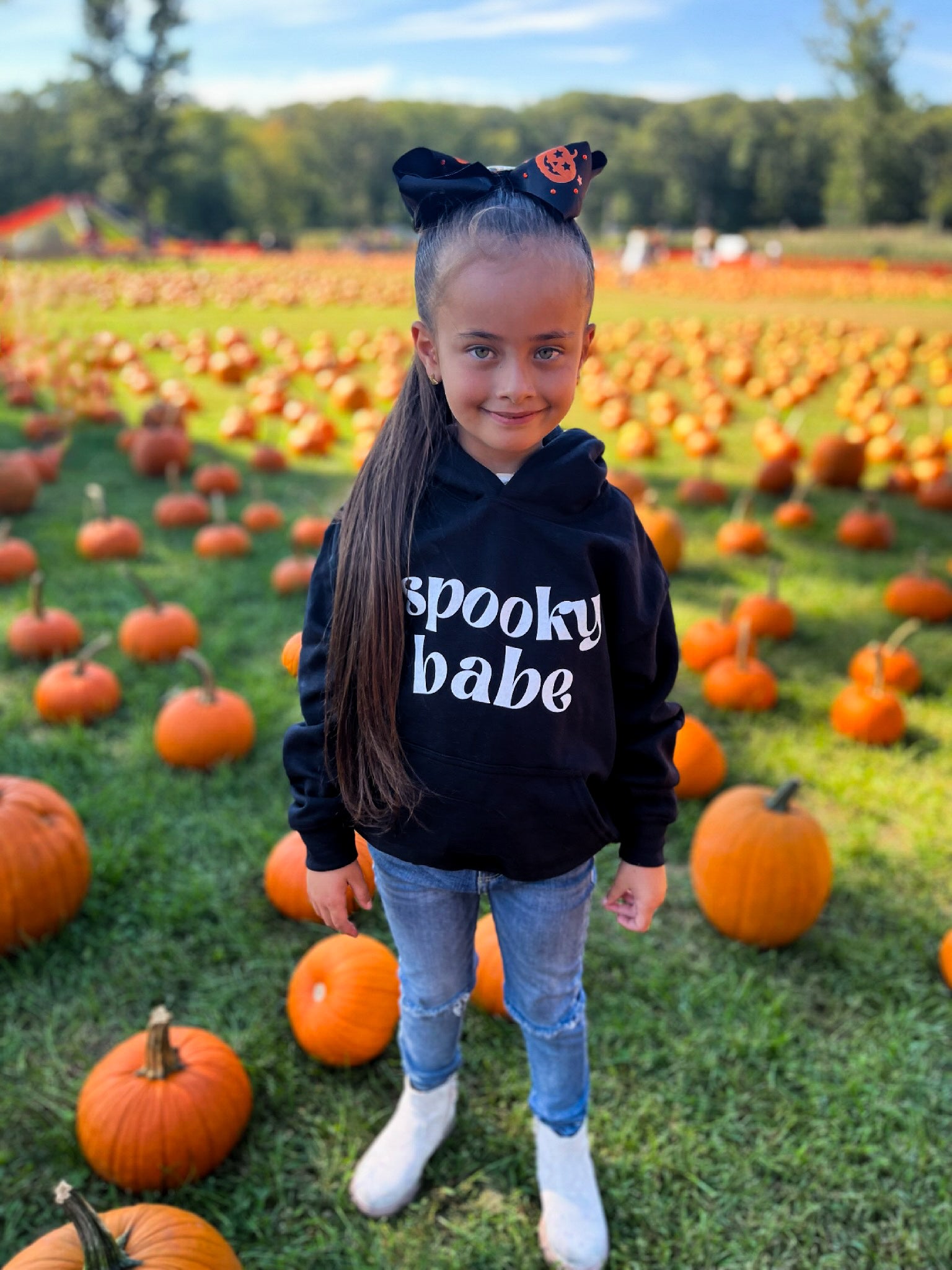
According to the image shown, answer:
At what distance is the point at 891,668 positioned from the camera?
412cm

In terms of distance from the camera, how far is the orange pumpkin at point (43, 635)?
431cm

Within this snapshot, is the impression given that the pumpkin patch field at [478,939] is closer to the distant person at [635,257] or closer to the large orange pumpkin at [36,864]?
the large orange pumpkin at [36,864]

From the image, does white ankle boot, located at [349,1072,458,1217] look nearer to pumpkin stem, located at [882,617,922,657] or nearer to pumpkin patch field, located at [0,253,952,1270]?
pumpkin patch field, located at [0,253,952,1270]

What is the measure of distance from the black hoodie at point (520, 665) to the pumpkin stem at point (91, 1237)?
0.67 meters

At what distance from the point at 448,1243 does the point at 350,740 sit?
4.01ft

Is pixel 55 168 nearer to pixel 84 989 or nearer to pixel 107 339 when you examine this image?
pixel 107 339

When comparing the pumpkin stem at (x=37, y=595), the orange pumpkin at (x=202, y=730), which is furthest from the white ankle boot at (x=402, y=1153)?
the pumpkin stem at (x=37, y=595)

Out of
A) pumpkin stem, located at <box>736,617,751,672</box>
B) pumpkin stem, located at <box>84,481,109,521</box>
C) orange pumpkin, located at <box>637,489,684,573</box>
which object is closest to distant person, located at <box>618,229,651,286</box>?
pumpkin stem, located at <box>84,481,109,521</box>

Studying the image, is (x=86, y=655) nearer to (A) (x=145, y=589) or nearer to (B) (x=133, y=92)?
(A) (x=145, y=589)

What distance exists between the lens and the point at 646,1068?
2.44 meters

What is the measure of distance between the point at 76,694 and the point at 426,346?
9.73 ft

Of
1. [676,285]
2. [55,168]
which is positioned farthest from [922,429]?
[55,168]

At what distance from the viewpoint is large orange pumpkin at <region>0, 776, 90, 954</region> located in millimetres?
2639

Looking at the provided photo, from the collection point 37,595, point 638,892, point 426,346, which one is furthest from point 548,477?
point 37,595
